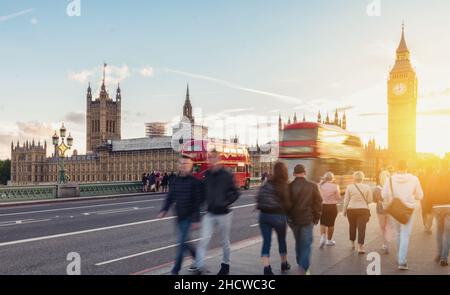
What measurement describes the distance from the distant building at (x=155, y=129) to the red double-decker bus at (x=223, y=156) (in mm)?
127606

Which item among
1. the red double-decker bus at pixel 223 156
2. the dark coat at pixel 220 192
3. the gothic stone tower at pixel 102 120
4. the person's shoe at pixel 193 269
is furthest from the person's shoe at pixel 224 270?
the gothic stone tower at pixel 102 120

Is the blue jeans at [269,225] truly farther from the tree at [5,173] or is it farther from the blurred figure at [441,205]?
the tree at [5,173]

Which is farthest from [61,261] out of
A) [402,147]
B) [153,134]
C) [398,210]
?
[153,134]

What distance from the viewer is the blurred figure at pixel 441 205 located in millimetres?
9008

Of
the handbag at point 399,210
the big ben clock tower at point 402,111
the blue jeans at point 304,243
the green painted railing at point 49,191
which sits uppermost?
the big ben clock tower at point 402,111

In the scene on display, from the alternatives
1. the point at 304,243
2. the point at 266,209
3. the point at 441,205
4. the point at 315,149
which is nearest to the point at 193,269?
the point at 266,209

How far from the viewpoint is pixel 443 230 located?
9.41 meters

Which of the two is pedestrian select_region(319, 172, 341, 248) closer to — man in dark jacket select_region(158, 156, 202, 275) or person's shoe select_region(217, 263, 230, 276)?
person's shoe select_region(217, 263, 230, 276)

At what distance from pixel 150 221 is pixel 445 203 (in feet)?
35.6

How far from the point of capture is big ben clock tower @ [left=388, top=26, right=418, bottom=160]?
424 ft

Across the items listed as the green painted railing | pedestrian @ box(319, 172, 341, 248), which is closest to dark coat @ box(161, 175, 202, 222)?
pedestrian @ box(319, 172, 341, 248)

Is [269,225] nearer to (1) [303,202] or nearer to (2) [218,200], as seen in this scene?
(1) [303,202]

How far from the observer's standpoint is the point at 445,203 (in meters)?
9.95
